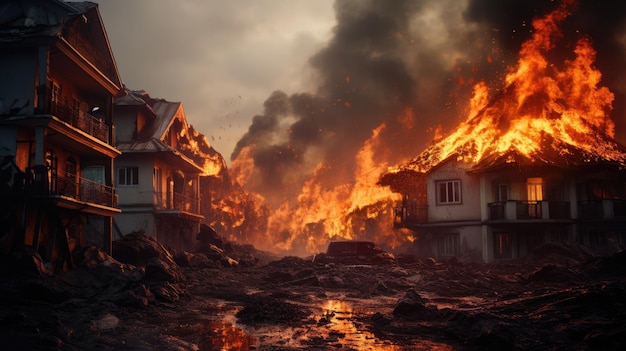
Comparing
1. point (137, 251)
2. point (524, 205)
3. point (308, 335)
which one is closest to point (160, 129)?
point (137, 251)

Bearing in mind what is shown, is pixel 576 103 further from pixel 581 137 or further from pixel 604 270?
pixel 604 270

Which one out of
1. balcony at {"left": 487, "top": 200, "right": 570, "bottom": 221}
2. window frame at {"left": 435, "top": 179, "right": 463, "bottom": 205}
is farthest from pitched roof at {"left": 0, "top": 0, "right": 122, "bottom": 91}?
balcony at {"left": 487, "top": 200, "right": 570, "bottom": 221}

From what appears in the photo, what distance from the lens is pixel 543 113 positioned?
36.9 meters

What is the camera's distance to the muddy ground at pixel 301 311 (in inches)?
433

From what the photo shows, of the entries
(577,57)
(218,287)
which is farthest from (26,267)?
(577,57)

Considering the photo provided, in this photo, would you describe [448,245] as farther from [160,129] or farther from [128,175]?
[128,175]

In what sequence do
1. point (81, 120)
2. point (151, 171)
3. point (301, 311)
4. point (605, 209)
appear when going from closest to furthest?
point (301, 311)
point (81, 120)
point (151, 171)
point (605, 209)

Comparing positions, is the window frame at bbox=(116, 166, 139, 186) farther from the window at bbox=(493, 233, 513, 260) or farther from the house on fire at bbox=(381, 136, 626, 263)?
the window at bbox=(493, 233, 513, 260)

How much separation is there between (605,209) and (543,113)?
780cm

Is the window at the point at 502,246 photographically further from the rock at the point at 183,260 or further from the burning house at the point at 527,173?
the rock at the point at 183,260

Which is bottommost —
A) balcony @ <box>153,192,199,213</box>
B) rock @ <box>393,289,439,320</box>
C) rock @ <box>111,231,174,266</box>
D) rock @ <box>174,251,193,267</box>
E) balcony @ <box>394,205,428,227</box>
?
rock @ <box>393,289,439,320</box>

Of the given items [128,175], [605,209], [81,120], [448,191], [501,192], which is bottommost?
[605,209]

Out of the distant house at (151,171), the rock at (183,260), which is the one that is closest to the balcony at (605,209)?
the rock at (183,260)

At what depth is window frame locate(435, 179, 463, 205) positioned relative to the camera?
35938mm
